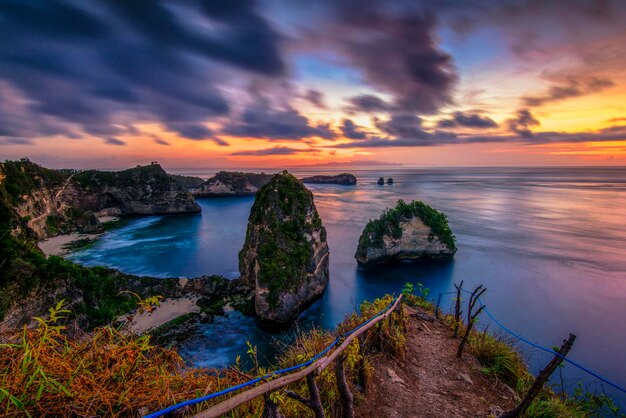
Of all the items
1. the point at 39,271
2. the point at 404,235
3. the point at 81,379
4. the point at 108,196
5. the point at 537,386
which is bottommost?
the point at 404,235

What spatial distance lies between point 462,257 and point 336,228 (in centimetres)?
2247

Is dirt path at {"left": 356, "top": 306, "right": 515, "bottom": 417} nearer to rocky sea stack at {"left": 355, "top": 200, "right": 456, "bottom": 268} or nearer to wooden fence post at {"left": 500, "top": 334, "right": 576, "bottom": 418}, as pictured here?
wooden fence post at {"left": 500, "top": 334, "right": 576, "bottom": 418}

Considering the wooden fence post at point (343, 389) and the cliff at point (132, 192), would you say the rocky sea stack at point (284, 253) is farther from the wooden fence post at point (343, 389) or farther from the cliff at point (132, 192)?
the cliff at point (132, 192)

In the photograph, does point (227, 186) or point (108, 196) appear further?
point (227, 186)

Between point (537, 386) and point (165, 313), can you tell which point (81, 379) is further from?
point (165, 313)

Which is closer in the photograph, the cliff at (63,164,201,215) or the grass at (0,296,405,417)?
the grass at (0,296,405,417)

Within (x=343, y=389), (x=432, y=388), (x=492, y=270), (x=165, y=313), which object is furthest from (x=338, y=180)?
(x=343, y=389)

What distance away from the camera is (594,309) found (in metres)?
22.8

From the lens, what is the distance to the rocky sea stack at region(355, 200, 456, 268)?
2938 centimetres

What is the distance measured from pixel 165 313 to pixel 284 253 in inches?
380

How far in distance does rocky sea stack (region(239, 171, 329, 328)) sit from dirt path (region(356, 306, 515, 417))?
39.2 ft

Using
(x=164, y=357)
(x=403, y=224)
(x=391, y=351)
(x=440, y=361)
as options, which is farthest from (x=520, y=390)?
(x=403, y=224)

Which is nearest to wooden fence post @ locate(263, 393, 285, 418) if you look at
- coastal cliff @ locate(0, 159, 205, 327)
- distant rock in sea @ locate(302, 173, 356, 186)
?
coastal cliff @ locate(0, 159, 205, 327)

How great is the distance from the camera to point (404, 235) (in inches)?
1172
